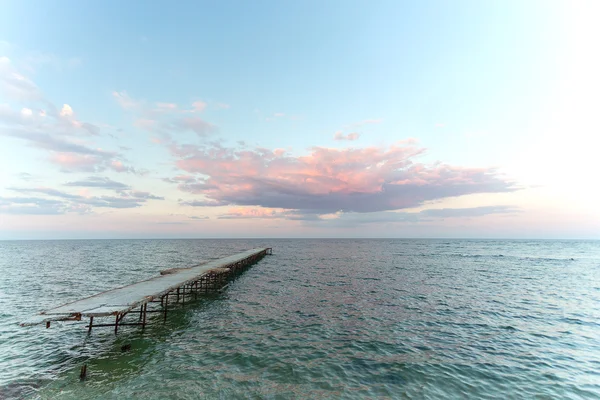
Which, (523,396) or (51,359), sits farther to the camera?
(51,359)

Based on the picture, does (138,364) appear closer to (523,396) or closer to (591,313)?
(523,396)

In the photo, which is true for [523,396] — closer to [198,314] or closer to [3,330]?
[198,314]

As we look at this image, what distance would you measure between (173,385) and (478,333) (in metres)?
16.3

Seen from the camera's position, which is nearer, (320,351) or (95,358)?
(95,358)

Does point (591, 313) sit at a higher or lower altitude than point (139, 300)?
lower

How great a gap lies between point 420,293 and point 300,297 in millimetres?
11957

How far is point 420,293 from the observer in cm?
2703

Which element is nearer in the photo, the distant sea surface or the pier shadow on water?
the pier shadow on water

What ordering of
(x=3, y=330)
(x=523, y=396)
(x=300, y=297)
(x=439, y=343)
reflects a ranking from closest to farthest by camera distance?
1. (x=523, y=396)
2. (x=439, y=343)
3. (x=3, y=330)
4. (x=300, y=297)

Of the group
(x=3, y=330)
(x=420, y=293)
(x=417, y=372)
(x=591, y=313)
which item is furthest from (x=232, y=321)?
(x=591, y=313)

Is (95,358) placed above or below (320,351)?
above

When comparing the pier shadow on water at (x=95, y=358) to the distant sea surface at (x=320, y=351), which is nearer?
the pier shadow on water at (x=95, y=358)

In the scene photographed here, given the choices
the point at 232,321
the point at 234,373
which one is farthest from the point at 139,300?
the point at 234,373

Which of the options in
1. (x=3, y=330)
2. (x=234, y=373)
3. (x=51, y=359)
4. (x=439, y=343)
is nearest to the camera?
(x=234, y=373)
